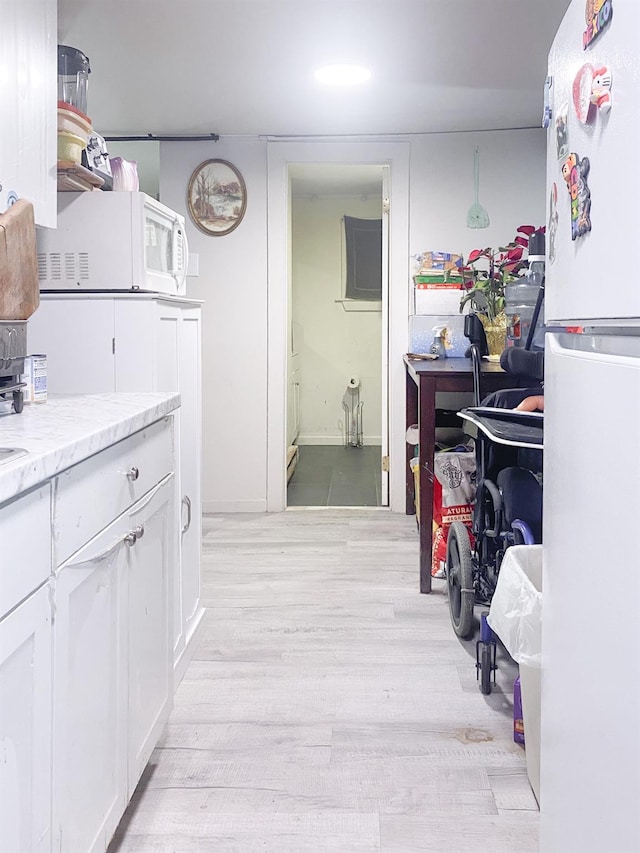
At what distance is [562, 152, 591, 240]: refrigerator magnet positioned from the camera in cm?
105

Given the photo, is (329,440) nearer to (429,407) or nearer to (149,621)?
(429,407)

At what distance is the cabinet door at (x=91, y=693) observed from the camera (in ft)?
4.04

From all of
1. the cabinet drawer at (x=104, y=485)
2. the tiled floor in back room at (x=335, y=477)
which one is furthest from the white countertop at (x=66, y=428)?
the tiled floor in back room at (x=335, y=477)

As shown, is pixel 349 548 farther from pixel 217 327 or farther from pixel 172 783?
pixel 172 783

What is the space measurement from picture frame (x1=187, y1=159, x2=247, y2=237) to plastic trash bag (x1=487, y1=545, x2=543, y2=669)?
330cm

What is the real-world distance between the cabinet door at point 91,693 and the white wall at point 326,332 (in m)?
6.02

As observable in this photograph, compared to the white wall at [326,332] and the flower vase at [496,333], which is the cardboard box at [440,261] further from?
the white wall at [326,332]

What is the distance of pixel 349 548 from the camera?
13.0 feet

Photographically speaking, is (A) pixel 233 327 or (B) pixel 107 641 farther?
(A) pixel 233 327

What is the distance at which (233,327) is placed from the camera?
4.72 meters

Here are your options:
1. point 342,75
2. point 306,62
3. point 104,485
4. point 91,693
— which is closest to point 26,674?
point 91,693

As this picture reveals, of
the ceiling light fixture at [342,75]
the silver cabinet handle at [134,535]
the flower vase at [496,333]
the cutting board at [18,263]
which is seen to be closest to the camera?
the silver cabinet handle at [134,535]

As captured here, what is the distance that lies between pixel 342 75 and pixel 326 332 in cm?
409

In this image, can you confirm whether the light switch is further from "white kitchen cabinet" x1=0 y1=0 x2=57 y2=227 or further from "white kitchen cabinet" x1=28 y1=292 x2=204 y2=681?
"white kitchen cabinet" x1=0 y1=0 x2=57 y2=227
